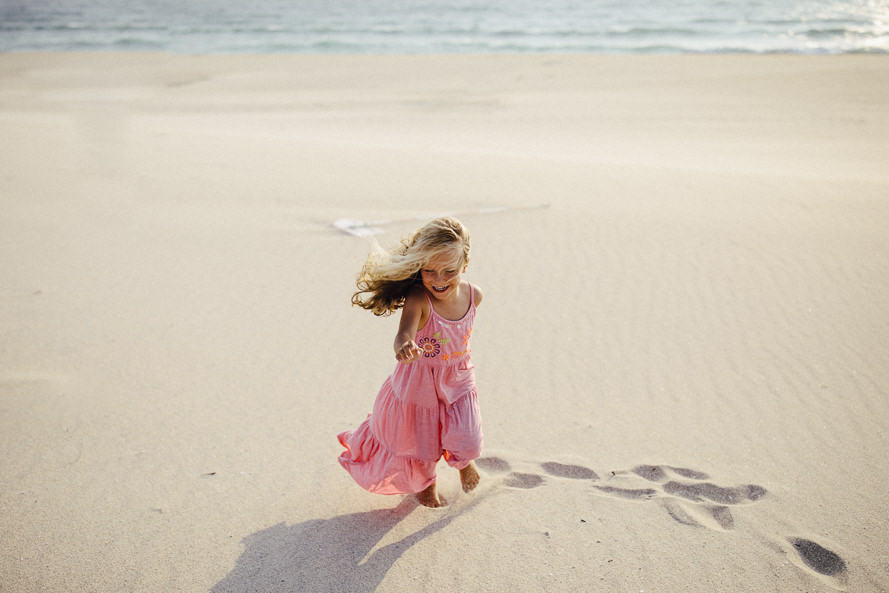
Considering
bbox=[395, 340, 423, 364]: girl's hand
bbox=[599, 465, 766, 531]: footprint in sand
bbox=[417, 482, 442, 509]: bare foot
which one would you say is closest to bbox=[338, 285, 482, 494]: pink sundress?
bbox=[417, 482, 442, 509]: bare foot

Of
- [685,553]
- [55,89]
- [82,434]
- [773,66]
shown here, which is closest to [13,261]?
[82,434]

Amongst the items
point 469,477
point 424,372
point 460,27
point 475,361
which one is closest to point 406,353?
point 424,372

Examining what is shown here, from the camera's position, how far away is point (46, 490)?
3160 millimetres


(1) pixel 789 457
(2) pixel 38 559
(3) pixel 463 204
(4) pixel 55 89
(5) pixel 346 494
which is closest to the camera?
(2) pixel 38 559

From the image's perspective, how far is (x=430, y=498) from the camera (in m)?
3.09

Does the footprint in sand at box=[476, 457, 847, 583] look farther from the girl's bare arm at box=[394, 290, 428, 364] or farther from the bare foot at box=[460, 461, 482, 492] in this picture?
the girl's bare arm at box=[394, 290, 428, 364]

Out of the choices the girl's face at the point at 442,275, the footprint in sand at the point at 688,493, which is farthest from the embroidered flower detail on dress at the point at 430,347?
the footprint in sand at the point at 688,493

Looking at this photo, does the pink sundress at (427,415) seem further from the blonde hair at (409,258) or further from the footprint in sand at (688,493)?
the footprint in sand at (688,493)

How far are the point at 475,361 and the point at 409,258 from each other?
2.11 metres

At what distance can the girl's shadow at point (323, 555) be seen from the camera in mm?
2658

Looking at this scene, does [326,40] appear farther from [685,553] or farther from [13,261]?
[685,553]

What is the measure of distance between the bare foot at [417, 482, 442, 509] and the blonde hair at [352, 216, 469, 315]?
92cm

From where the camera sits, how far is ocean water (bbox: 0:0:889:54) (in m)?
23.9

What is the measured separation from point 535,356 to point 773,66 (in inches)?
643
